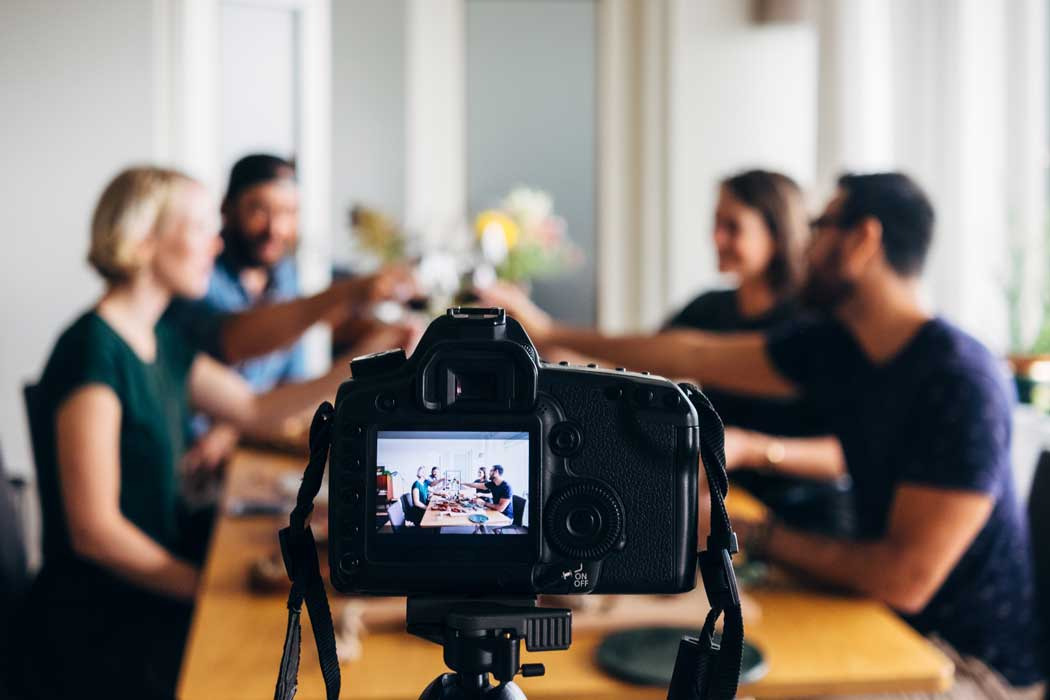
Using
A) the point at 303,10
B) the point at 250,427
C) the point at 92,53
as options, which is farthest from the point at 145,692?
the point at 303,10

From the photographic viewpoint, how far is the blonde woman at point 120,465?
4.68 feet

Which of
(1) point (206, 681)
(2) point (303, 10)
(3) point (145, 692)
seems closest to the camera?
(1) point (206, 681)

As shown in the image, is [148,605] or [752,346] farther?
[752,346]

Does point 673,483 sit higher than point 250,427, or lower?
higher

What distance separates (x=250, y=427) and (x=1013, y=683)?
1392 mm

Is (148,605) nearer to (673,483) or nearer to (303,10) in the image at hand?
(673,483)

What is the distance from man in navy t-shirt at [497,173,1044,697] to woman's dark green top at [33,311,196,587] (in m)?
0.86

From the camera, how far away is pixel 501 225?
310 centimetres

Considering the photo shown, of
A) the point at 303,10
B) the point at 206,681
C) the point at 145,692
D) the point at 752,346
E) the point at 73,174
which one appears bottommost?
the point at 145,692

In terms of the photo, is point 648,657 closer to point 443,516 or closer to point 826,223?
point 443,516

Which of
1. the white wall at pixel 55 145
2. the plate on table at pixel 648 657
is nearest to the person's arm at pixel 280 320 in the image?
the white wall at pixel 55 145

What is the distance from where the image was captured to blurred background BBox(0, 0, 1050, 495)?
1819mm

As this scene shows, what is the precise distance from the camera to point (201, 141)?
83.3 inches

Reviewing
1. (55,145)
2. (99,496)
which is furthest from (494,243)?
(99,496)
